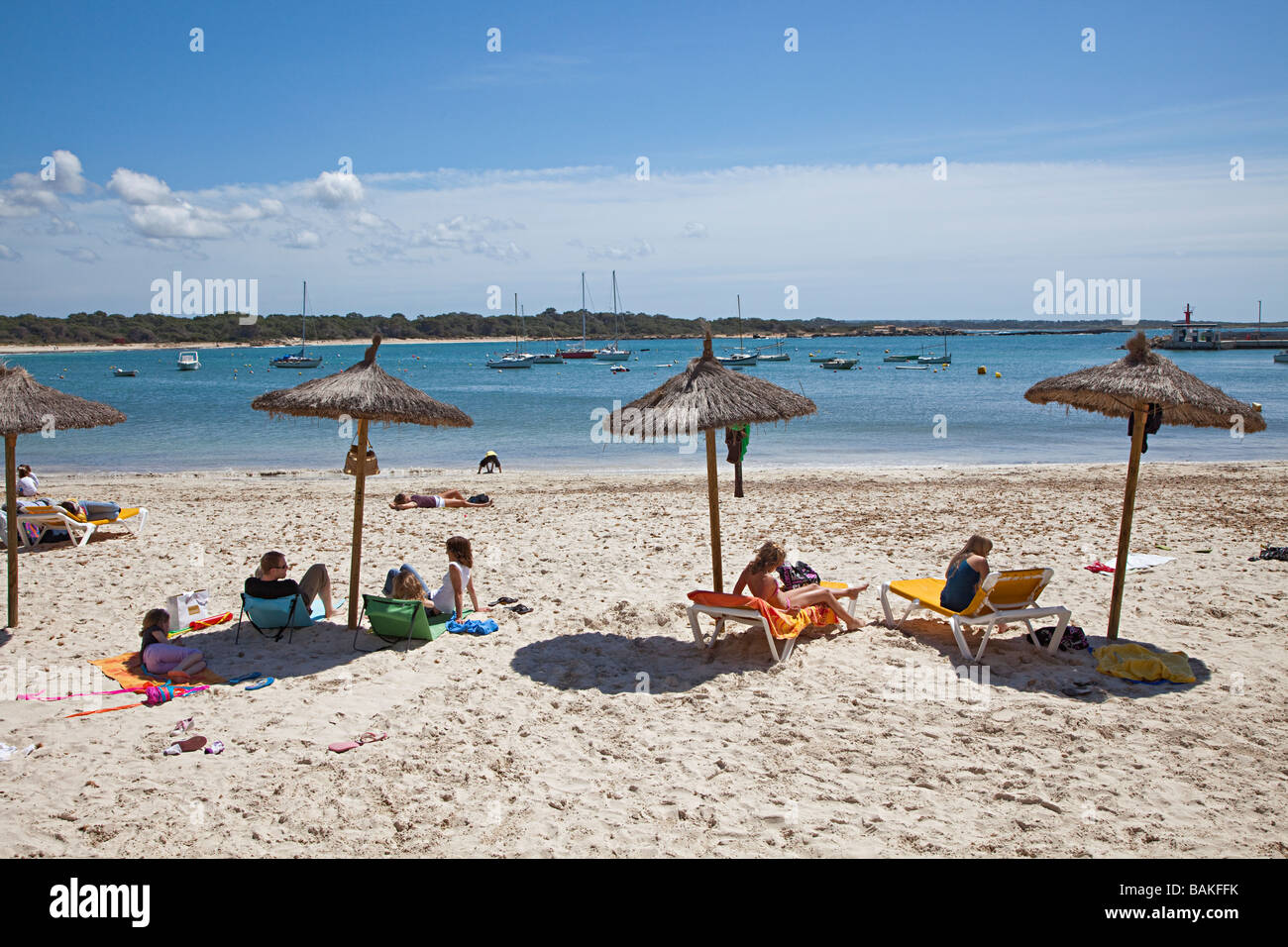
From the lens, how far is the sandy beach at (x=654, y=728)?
3971 mm

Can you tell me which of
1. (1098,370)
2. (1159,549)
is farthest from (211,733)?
(1159,549)

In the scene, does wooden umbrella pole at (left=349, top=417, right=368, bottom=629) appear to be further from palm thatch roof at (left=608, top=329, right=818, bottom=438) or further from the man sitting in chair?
palm thatch roof at (left=608, top=329, right=818, bottom=438)

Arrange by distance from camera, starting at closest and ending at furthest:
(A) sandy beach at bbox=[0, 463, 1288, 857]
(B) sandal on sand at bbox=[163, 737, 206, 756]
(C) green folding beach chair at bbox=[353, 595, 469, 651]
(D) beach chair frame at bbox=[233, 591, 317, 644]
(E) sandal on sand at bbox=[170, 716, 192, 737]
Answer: (A) sandy beach at bbox=[0, 463, 1288, 857], (B) sandal on sand at bbox=[163, 737, 206, 756], (E) sandal on sand at bbox=[170, 716, 192, 737], (C) green folding beach chair at bbox=[353, 595, 469, 651], (D) beach chair frame at bbox=[233, 591, 317, 644]

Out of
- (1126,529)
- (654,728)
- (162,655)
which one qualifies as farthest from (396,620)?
(1126,529)

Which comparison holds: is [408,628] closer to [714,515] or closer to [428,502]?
[714,515]

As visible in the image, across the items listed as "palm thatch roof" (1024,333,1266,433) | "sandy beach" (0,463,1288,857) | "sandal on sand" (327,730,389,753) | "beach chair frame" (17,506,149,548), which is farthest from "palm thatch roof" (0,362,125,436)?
"palm thatch roof" (1024,333,1266,433)

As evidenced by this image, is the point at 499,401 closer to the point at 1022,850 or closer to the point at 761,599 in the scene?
the point at 761,599

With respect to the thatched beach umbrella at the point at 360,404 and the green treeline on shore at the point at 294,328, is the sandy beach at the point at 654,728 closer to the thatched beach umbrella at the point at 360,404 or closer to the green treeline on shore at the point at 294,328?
the thatched beach umbrella at the point at 360,404

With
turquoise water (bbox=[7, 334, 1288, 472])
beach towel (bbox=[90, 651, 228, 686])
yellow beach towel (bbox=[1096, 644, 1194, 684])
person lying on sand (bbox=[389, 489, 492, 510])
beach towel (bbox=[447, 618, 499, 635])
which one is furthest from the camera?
turquoise water (bbox=[7, 334, 1288, 472])

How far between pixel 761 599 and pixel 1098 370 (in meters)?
3.26

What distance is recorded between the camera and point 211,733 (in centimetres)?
504

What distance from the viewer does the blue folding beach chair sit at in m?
6.65

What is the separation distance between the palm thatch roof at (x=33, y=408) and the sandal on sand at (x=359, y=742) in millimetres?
4023

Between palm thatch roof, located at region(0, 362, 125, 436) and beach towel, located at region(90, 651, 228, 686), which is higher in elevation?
palm thatch roof, located at region(0, 362, 125, 436)
